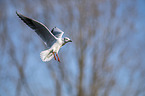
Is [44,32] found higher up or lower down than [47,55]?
higher up

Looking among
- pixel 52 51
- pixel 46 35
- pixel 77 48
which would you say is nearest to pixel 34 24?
pixel 46 35

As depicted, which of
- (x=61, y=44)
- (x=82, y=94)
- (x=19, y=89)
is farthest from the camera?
(x=19, y=89)

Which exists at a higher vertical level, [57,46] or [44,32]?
[44,32]

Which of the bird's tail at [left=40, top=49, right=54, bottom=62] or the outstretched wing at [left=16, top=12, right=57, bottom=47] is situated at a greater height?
the outstretched wing at [left=16, top=12, right=57, bottom=47]

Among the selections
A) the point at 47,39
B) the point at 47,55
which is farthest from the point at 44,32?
the point at 47,55

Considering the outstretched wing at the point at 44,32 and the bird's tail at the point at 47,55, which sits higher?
the outstretched wing at the point at 44,32

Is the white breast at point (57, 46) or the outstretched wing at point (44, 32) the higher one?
the outstretched wing at point (44, 32)

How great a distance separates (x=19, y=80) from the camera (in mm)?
6734

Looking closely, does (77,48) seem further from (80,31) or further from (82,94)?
(82,94)

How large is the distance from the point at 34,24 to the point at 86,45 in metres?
5.11

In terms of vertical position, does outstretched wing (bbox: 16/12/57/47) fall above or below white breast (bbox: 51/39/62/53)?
above

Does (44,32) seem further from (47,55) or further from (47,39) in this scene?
(47,55)

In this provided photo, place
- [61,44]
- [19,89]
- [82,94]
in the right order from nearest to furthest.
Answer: [61,44] < [82,94] < [19,89]

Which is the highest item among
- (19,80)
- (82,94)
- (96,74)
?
(19,80)
